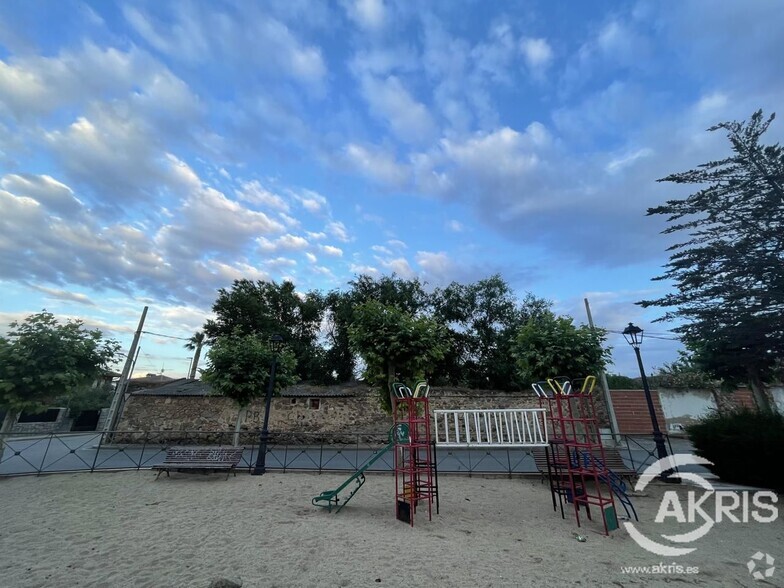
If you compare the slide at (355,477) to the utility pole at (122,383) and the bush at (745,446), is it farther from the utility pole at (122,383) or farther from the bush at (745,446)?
the utility pole at (122,383)

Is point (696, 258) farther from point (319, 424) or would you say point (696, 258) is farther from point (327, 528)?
point (319, 424)

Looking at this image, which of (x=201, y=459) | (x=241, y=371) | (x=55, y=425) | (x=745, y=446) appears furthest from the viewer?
(x=55, y=425)

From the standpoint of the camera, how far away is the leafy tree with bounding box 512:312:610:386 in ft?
30.8

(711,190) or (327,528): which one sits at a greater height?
(711,190)

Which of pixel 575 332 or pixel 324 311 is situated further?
pixel 324 311

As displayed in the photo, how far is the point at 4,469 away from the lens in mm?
9844

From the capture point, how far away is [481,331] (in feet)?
77.0

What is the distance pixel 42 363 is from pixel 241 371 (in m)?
5.33

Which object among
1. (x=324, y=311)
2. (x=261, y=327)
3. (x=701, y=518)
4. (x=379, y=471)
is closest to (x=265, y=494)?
(x=379, y=471)

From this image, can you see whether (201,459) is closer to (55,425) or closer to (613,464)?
(613,464)

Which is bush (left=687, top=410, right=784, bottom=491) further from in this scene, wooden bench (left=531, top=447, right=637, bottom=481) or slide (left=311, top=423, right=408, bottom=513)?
slide (left=311, top=423, right=408, bottom=513)

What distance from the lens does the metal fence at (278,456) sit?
33.1 feet

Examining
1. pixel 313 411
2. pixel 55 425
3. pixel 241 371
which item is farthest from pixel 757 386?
pixel 55 425

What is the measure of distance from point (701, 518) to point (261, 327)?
84.8ft
